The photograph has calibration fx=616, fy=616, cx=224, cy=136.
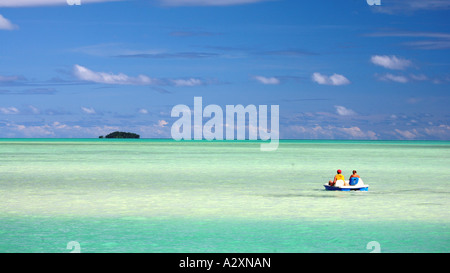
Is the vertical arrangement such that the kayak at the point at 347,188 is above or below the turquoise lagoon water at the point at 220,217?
above

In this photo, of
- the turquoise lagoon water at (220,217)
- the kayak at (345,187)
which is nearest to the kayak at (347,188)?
the kayak at (345,187)

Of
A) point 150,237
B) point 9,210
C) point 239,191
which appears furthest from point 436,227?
point 9,210

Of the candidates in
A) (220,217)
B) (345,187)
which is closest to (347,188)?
(345,187)

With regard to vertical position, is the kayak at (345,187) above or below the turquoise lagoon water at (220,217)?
above

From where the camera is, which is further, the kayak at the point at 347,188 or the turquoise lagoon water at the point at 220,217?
the kayak at the point at 347,188

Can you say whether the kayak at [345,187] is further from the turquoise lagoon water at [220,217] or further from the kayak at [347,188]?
the turquoise lagoon water at [220,217]

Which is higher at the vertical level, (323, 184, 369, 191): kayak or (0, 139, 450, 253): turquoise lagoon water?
(323, 184, 369, 191): kayak

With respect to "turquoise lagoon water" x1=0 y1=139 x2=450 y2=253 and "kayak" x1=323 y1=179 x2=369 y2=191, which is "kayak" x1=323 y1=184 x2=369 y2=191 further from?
"turquoise lagoon water" x1=0 y1=139 x2=450 y2=253

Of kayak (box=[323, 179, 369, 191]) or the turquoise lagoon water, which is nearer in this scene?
the turquoise lagoon water

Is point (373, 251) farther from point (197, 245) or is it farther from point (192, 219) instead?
point (192, 219)

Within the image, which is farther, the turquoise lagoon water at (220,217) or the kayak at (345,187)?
the kayak at (345,187)

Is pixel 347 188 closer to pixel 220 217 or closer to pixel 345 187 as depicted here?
pixel 345 187

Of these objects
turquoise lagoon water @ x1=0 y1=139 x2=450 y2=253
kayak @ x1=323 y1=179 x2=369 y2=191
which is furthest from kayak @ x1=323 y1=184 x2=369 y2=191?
turquoise lagoon water @ x1=0 y1=139 x2=450 y2=253

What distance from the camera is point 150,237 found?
14945mm
